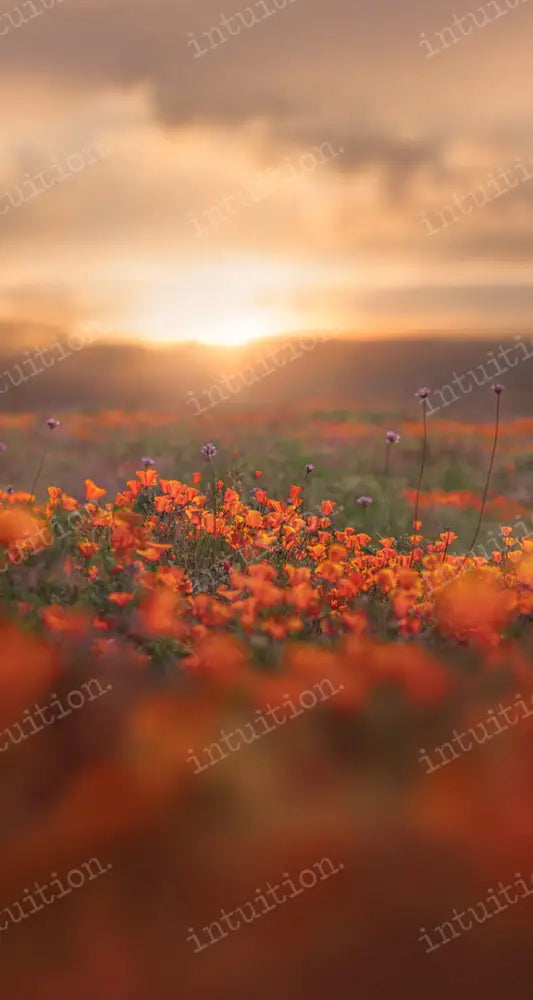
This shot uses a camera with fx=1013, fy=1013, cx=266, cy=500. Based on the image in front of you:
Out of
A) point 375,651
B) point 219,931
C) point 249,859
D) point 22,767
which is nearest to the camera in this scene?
point 219,931

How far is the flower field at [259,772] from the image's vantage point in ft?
7.56

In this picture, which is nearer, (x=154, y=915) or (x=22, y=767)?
(x=154, y=915)

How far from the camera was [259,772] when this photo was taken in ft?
9.05

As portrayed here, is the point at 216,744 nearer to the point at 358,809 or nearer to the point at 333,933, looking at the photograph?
the point at 358,809

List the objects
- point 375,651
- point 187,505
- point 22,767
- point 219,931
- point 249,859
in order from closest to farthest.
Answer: point 219,931, point 249,859, point 22,767, point 375,651, point 187,505

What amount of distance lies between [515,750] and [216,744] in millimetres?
840

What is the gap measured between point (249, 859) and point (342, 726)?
585mm

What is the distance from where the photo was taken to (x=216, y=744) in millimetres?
2854

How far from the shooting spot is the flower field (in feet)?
7.56

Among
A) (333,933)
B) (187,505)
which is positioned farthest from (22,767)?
(187,505)

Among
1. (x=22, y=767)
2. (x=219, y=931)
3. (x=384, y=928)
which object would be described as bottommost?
(x=384, y=928)

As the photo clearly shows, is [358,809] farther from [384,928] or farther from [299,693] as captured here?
[299,693]

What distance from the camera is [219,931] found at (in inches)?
91.7

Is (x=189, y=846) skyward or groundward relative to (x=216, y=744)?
groundward
